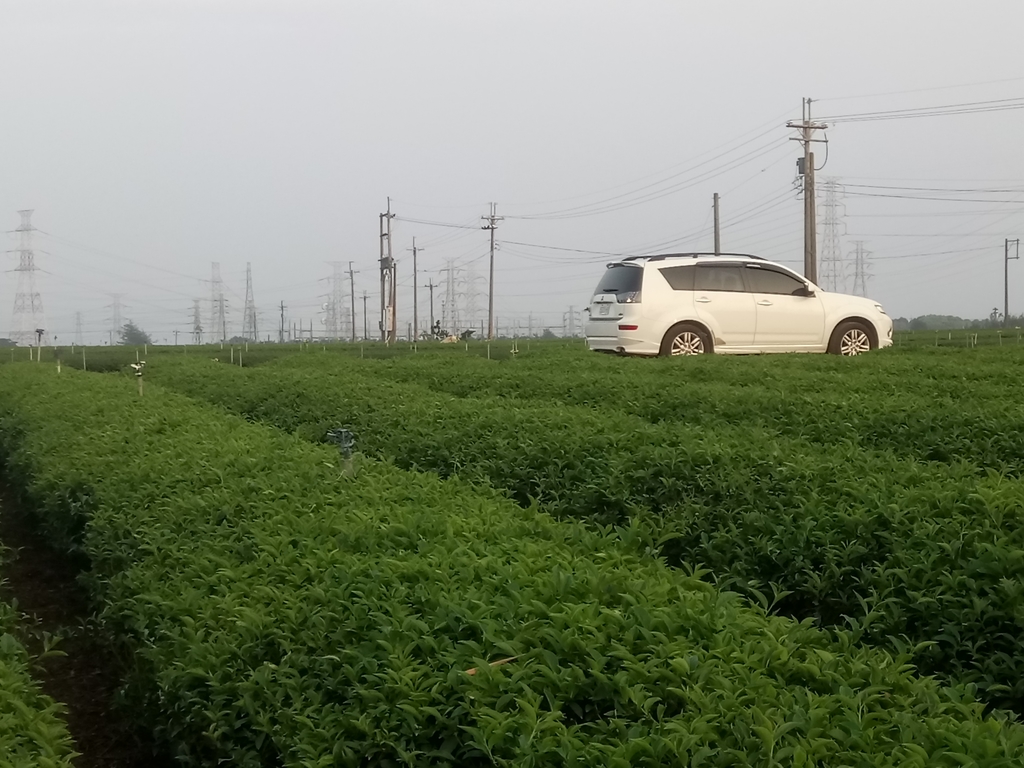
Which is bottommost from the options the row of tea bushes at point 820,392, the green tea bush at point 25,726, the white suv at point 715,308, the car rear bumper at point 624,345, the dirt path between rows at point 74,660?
→ the dirt path between rows at point 74,660

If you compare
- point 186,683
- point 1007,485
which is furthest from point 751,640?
point 1007,485

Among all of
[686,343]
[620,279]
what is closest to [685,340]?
[686,343]

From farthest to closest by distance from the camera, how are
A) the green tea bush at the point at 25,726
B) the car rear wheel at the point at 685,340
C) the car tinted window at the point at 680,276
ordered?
the car rear wheel at the point at 685,340
the car tinted window at the point at 680,276
the green tea bush at the point at 25,726

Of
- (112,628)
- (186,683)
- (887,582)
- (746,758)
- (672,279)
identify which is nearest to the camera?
(746,758)

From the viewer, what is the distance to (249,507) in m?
4.70

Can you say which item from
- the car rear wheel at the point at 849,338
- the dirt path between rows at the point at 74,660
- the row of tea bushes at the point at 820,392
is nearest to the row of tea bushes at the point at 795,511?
the row of tea bushes at the point at 820,392

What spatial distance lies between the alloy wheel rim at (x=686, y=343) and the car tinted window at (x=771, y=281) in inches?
46.8

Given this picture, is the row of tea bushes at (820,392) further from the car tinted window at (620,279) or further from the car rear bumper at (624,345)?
the car tinted window at (620,279)

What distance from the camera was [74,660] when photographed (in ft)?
17.8

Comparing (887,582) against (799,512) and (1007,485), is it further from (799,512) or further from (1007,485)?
(1007,485)

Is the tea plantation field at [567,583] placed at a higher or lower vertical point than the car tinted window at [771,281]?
lower

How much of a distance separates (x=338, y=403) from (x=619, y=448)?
402 centimetres

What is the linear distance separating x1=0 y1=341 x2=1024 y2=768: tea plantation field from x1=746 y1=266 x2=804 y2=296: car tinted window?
6992 mm

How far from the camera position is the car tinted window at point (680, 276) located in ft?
48.2
